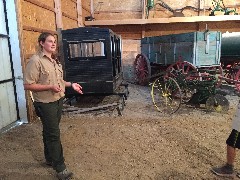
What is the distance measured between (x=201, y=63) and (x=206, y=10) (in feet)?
19.0

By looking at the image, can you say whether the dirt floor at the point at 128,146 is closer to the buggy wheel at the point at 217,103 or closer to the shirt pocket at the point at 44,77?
the buggy wheel at the point at 217,103

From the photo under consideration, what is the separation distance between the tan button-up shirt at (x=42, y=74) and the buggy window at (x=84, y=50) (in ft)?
10.6

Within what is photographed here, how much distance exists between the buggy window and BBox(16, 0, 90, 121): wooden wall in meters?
0.91

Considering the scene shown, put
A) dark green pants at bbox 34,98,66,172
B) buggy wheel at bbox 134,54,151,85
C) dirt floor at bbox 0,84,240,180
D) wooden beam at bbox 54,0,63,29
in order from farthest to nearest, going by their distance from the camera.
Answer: buggy wheel at bbox 134,54,151,85 → wooden beam at bbox 54,0,63,29 → dirt floor at bbox 0,84,240,180 → dark green pants at bbox 34,98,66,172

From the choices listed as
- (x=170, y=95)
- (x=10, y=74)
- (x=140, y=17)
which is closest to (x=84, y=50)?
(x=10, y=74)

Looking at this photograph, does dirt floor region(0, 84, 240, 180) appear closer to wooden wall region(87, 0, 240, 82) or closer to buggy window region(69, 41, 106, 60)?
buggy window region(69, 41, 106, 60)

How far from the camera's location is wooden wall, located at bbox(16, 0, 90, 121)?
16.9 feet

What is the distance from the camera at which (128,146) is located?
4.02 m

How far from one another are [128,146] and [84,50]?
3334mm

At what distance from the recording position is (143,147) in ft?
13.0

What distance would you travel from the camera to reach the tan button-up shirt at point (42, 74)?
2.73 metres

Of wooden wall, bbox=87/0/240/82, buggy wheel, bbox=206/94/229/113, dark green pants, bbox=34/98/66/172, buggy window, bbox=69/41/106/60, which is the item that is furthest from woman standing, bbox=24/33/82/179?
wooden wall, bbox=87/0/240/82

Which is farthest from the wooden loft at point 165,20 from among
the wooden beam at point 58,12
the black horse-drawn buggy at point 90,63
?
the black horse-drawn buggy at point 90,63

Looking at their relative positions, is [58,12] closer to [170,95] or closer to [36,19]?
[36,19]
